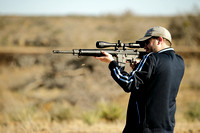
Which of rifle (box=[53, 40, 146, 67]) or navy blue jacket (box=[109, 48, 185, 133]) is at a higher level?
rifle (box=[53, 40, 146, 67])

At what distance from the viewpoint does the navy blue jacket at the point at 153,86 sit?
2.31m

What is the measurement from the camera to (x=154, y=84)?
236 cm

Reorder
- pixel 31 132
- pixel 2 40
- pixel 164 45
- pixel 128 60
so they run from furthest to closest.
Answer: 1. pixel 2 40
2. pixel 31 132
3. pixel 128 60
4. pixel 164 45

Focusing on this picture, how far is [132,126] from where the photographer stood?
2602mm

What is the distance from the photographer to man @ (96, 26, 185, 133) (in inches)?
91.1

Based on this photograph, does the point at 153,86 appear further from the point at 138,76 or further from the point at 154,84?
the point at 138,76

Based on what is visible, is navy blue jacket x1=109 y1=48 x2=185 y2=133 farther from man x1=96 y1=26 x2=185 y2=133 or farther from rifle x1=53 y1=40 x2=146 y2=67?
rifle x1=53 y1=40 x2=146 y2=67

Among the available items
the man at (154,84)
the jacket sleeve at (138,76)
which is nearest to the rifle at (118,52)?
the man at (154,84)

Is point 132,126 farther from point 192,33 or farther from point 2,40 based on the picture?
point 2,40

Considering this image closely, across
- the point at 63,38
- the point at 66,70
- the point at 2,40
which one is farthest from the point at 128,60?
the point at 2,40

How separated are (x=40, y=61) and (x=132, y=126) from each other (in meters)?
10.9

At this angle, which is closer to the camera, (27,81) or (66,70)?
(66,70)

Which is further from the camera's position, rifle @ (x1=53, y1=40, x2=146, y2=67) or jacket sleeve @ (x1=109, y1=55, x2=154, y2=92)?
rifle @ (x1=53, y1=40, x2=146, y2=67)

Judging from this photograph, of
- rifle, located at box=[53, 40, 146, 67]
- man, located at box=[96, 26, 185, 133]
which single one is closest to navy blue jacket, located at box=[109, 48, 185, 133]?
man, located at box=[96, 26, 185, 133]
